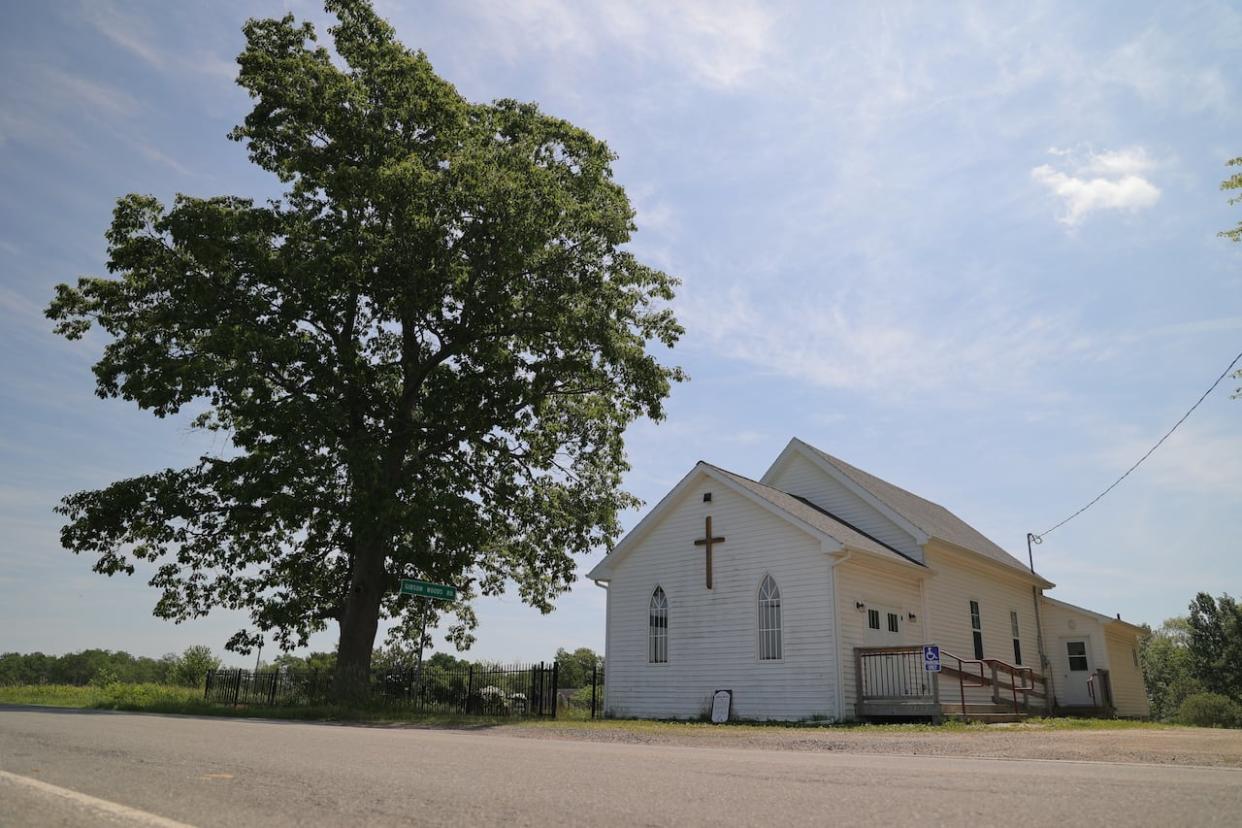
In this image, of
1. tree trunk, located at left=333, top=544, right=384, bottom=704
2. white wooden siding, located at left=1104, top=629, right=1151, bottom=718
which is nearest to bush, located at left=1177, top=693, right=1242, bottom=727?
white wooden siding, located at left=1104, top=629, right=1151, bottom=718

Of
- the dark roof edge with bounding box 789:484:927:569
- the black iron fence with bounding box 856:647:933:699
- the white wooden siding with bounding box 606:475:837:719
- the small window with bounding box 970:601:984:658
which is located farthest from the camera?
the small window with bounding box 970:601:984:658

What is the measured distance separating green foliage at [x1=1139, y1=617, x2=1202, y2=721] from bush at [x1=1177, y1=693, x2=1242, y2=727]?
56774mm

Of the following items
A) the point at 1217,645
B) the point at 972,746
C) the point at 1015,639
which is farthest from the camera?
the point at 1217,645

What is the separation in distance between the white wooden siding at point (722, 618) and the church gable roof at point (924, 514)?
5.36 metres

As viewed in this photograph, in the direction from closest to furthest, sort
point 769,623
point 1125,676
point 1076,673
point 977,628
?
1. point 769,623
2. point 977,628
3. point 1076,673
4. point 1125,676

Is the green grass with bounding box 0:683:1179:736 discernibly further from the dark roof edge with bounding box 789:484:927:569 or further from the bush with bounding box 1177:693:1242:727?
the bush with bounding box 1177:693:1242:727

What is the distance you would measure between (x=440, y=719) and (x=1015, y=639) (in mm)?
22215

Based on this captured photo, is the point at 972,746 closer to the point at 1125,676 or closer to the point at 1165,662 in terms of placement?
the point at 1125,676

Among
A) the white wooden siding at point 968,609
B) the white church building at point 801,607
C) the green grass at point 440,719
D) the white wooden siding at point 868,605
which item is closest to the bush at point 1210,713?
the white wooden siding at point 968,609

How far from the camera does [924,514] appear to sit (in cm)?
3050

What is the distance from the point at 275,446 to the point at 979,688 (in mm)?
21011

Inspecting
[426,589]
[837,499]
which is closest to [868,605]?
[837,499]

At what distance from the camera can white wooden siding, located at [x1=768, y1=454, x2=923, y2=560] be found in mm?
25500

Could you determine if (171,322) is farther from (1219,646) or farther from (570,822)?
(1219,646)
